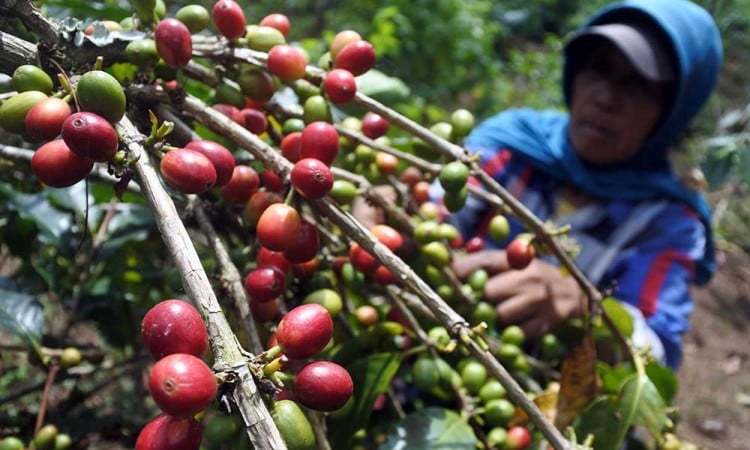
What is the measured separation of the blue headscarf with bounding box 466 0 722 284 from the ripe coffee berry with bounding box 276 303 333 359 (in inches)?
75.4

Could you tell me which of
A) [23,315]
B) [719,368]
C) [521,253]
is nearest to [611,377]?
[521,253]

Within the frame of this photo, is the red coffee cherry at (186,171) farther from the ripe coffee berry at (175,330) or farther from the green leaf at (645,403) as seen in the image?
the green leaf at (645,403)

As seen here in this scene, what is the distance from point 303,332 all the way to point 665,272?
176 cm

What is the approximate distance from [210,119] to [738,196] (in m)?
6.61

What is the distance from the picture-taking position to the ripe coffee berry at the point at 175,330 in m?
0.52

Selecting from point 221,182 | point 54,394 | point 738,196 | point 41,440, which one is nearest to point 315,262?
point 221,182

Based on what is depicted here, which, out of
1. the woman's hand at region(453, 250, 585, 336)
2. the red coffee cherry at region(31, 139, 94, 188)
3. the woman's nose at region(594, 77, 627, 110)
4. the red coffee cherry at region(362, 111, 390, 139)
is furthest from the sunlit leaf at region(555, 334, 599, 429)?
the woman's nose at region(594, 77, 627, 110)

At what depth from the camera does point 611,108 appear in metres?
2.11

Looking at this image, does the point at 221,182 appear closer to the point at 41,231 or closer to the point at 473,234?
the point at 41,231

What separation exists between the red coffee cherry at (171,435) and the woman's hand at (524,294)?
86 cm

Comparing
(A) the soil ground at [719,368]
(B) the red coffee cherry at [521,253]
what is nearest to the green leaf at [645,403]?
(B) the red coffee cherry at [521,253]

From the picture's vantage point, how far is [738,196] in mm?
6047

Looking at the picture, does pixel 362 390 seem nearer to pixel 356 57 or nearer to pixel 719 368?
pixel 356 57

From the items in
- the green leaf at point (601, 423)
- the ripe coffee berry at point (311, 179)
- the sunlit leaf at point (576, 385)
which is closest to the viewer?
the ripe coffee berry at point (311, 179)
